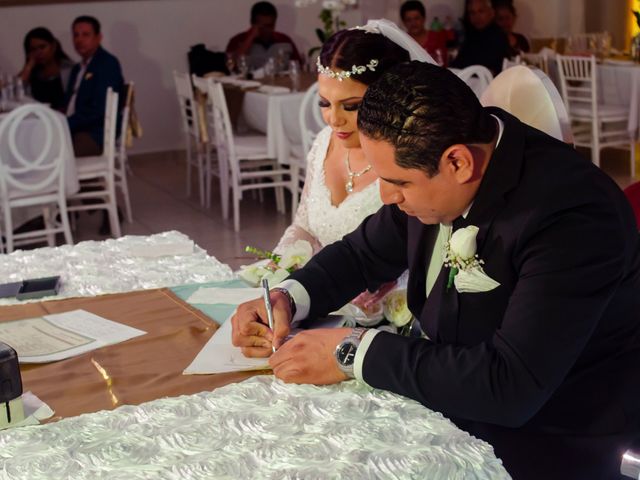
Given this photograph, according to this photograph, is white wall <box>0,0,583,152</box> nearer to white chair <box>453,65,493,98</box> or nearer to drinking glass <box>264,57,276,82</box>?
drinking glass <box>264,57,276,82</box>

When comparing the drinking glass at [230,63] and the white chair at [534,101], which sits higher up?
the white chair at [534,101]

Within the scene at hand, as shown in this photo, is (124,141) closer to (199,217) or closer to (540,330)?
(199,217)

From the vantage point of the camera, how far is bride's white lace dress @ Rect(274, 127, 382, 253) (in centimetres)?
263

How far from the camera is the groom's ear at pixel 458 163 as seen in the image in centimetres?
145

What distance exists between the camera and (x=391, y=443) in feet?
4.50

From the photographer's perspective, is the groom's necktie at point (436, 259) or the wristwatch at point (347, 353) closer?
the wristwatch at point (347, 353)

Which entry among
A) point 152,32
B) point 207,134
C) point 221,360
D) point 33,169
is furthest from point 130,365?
point 152,32

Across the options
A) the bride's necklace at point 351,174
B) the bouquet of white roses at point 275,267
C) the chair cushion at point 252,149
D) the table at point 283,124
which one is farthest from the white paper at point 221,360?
the chair cushion at point 252,149

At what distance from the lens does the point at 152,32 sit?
29.6ft

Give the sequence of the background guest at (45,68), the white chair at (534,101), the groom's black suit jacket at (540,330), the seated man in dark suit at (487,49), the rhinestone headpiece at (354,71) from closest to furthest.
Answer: the groom's black suit jacket at (540,330), the white chair at (534,101), the rhinestone headpiece at (354,71), the background guest at (45,68), the seated man in dark suit at (487,49)

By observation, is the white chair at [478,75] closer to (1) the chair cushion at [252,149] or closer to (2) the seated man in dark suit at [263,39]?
(1) the chair cushion at [252,149]

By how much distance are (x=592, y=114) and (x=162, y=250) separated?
5436mm

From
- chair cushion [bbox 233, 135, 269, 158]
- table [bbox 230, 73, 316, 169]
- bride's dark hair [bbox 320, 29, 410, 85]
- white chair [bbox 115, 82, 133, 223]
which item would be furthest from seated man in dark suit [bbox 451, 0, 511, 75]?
bride's dark hair [bbox 320, 29, 410, 85]

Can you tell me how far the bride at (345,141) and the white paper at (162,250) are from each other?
313 millimetres
